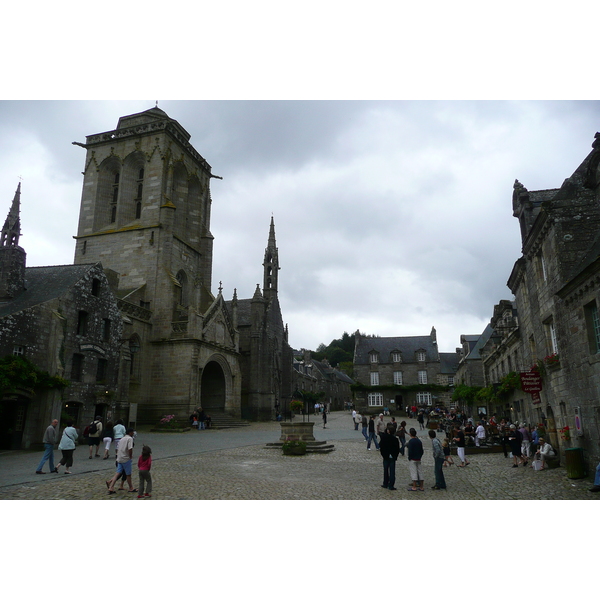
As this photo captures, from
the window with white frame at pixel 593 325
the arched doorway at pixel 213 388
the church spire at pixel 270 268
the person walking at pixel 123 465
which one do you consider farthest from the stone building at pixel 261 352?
the window with white frame at pixel 593 325

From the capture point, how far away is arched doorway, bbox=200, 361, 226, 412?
36.5 m

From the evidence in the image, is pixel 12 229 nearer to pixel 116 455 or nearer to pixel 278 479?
pixel 116 455

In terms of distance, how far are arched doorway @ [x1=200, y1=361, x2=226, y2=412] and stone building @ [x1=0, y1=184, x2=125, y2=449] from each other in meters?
12.4

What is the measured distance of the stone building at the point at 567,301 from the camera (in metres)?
11.2

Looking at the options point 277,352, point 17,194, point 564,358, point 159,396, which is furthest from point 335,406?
point 564,358

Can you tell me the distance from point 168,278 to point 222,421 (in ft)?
36.8

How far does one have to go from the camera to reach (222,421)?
109ft

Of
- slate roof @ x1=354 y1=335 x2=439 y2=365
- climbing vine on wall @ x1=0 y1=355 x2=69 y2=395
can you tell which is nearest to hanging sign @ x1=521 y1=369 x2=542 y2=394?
climbing vine on wall @ x1=0 y1=355 x2=69 y2=395

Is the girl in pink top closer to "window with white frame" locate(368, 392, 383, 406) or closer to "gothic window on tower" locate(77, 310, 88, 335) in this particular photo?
"gothic window on tower" locate(77, 310, 88, 335)

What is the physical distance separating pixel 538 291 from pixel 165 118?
115ft

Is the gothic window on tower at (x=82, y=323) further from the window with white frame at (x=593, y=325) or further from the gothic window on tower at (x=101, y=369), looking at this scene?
the window with white frame at (x=593, y=325)

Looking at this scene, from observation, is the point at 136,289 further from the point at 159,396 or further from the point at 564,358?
the point at 564,358

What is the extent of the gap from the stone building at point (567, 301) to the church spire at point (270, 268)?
32109 millimetres

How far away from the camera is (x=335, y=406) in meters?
79.8
